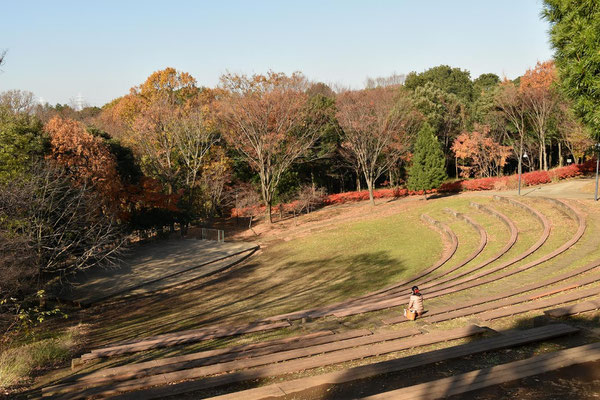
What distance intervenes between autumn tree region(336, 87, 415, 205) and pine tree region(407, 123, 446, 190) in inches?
147

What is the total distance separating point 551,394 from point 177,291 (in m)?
20.0

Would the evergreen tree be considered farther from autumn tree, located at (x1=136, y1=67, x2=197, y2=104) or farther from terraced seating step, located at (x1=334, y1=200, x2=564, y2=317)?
autumn tree, located at (x1=136, y1=67, x2=197, y2=104)

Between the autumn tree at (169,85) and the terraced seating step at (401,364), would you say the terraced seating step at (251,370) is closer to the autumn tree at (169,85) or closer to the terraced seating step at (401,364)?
the terraced seating step at (401,364)

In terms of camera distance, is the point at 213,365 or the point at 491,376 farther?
the point at 213,365

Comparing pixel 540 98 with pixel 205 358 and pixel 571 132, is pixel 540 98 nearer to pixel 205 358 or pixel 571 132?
pixel 571 132

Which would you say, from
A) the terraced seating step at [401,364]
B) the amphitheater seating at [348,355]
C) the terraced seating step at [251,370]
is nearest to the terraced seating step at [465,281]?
the amphitheater seating at [348,355]

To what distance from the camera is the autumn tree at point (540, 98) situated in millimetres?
46750

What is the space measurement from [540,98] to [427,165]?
53.4ft

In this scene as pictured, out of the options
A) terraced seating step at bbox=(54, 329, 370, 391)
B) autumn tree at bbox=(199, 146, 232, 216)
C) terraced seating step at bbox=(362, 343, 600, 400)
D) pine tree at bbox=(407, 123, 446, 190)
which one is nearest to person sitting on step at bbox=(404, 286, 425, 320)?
terraced seating step at bbox=(54, 329, 370, 391)

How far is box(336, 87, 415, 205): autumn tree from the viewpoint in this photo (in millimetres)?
44909

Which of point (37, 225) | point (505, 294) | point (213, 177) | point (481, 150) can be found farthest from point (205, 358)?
point (481, 150)

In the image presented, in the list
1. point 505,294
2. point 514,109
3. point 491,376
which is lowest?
point 505,294

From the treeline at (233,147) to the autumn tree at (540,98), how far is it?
156 millimetres

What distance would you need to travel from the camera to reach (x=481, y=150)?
5369 centimetres
